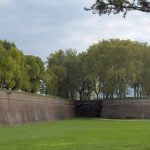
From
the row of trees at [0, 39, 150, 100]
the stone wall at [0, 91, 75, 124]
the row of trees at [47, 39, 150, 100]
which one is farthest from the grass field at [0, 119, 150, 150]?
the row of trees at [47, 39, 150, 100]

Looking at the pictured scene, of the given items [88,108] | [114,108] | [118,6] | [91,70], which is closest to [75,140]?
[118,6]

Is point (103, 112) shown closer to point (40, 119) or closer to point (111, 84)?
point (111, 84)

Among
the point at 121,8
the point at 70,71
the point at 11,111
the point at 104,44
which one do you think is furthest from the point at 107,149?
the point at 70,71

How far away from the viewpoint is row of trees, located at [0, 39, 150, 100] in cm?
8119

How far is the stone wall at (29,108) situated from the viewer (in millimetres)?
57250

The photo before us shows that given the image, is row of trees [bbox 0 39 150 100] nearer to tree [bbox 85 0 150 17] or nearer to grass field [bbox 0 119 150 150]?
grass field [bbox 0 119 150 150]

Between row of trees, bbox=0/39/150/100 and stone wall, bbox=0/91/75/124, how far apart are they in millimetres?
5805

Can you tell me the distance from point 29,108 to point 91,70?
28.5 meters

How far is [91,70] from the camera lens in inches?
3686

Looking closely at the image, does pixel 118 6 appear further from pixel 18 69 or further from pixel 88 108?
pixel 88 108

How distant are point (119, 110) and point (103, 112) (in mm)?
4167

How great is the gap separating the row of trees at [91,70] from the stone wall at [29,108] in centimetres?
580

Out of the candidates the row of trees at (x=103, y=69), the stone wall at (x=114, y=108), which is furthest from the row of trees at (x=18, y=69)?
the stone wall at (x=114, y=108)

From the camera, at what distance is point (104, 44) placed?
92438 millimetres
